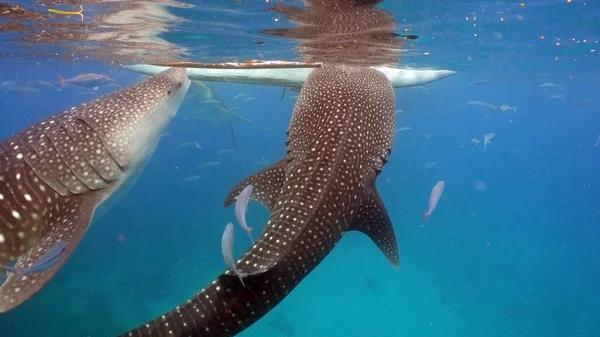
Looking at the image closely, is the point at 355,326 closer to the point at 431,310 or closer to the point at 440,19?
the point at 431,310

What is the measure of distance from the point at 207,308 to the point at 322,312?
17518 mm

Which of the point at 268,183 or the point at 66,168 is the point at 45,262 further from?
the point at 268,183

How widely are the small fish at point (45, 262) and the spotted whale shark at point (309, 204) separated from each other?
1041mm

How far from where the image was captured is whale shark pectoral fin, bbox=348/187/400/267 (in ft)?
10.0

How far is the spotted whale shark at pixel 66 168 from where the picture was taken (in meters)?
3.25

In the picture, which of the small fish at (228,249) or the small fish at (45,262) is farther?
the small fish at (45,262)

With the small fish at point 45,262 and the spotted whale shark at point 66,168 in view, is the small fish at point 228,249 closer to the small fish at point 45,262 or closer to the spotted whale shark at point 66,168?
the small fish at point 45,262

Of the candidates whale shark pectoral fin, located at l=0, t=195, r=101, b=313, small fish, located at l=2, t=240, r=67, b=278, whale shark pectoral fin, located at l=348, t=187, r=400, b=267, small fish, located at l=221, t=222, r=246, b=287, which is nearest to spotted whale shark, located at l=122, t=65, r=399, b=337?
whale shark pectoral fin, located at l=348, t=187, r=400, b=267

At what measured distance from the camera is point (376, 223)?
3145mm

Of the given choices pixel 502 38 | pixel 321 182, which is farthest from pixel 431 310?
pixel 321 182

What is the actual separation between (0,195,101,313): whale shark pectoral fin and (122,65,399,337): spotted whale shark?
119 cm

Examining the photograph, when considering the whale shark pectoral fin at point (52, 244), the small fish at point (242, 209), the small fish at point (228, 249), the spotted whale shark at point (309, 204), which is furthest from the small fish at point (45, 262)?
the small fish at point (228, 249)

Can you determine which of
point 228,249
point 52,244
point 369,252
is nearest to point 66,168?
point 52,244

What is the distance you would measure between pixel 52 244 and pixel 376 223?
8.44 ft
